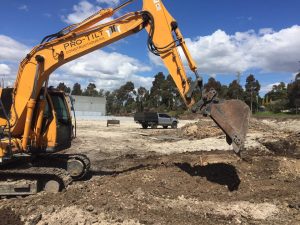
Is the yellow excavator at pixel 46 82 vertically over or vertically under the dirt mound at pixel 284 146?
over

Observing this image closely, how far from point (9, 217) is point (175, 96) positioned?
329 feet

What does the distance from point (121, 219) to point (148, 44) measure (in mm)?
4503

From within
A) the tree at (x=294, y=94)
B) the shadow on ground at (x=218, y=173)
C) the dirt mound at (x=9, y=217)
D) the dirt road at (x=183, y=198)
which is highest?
the tree at (x=294, y=94)

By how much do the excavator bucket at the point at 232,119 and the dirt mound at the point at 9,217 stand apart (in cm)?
447

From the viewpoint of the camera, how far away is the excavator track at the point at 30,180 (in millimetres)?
9562

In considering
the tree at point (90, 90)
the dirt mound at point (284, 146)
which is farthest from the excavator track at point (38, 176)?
the tree at point (90, 90)

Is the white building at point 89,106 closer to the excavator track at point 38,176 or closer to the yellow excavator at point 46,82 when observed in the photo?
the excavator track at point 38,176

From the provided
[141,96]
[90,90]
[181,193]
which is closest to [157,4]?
[181,193]

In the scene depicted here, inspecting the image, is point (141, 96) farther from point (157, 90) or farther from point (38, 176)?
point (38, 176)

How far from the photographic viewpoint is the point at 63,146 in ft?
35.3

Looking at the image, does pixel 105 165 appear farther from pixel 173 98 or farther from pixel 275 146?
pixel 173 98

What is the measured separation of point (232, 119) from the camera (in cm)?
853

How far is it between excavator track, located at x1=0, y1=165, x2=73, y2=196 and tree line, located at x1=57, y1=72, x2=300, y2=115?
66.8 metres

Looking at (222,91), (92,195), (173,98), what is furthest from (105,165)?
(173,98)
